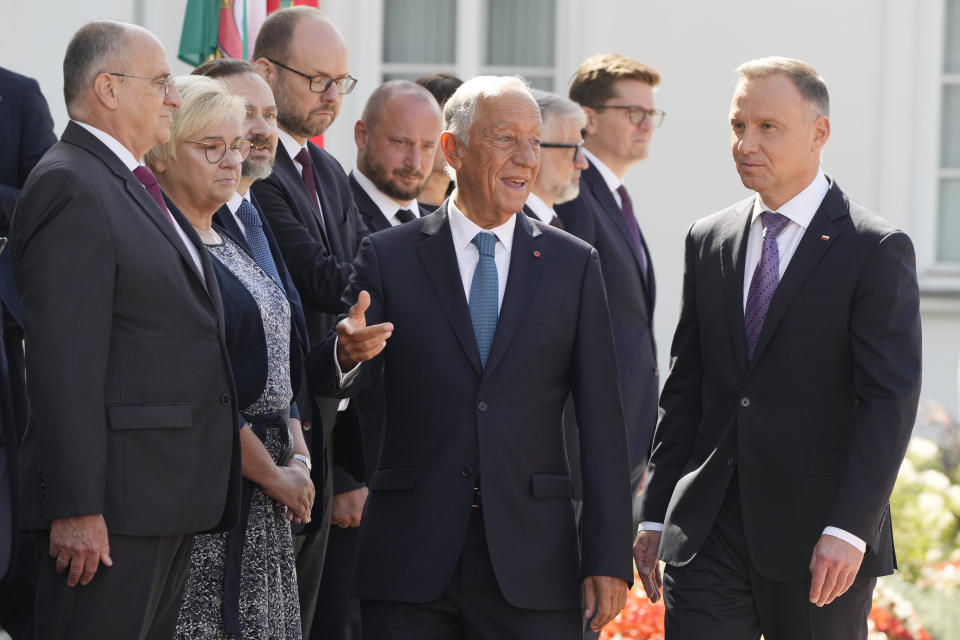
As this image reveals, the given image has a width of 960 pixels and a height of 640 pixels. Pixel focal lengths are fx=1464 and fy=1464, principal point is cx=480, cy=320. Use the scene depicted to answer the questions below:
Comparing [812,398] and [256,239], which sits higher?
[256,239]

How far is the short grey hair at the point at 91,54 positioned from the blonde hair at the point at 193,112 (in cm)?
34

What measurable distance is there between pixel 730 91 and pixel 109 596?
6.82 metres

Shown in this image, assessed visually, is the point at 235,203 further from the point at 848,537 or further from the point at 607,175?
the point at 607,175

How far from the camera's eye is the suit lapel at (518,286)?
371 centimetres

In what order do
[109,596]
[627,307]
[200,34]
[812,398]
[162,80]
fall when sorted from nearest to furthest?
[109,596]
[162,80]
[812,398]
[627,307]
[200,34]

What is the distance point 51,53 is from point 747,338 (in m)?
5.42

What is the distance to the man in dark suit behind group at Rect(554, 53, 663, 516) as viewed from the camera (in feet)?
20.9

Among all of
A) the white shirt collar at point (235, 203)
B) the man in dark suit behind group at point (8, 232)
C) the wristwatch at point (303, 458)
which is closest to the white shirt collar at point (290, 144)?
the white shirt collar at point (235, 203)

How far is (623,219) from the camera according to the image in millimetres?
6637

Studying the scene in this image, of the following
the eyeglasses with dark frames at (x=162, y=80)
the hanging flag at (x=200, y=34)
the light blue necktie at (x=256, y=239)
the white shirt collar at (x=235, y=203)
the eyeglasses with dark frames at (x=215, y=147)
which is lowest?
the light blue necktie at (x=256, y=239)

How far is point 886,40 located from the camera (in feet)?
30.9

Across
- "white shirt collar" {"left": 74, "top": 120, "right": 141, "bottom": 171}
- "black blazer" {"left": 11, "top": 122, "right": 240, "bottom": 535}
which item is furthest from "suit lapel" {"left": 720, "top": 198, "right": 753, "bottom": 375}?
"white shirt collar" {"left": 74, "top": 120, "right": 141, "bottom": 171}

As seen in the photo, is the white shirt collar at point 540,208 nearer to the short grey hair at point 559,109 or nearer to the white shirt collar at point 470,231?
the short grey hair at point 559,109

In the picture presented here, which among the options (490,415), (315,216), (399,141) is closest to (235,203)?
(315,216)
